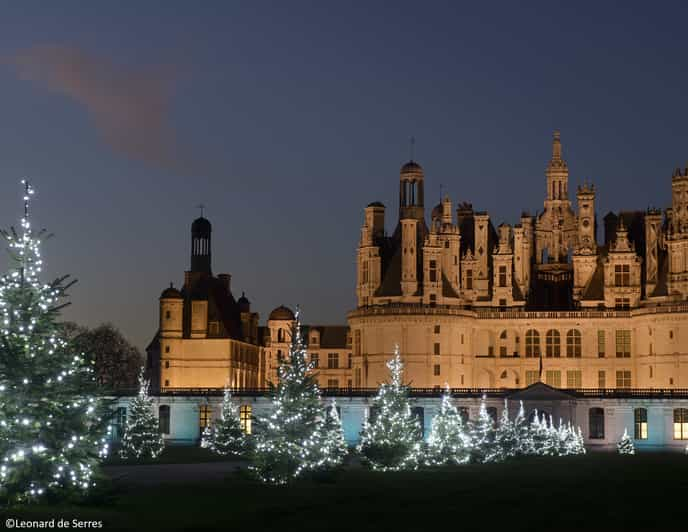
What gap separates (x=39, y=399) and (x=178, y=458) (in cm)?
3721

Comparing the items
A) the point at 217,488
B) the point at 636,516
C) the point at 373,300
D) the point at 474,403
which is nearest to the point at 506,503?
the point at 636,516

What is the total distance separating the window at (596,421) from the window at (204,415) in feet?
79.3

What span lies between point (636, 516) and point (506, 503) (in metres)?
4.46

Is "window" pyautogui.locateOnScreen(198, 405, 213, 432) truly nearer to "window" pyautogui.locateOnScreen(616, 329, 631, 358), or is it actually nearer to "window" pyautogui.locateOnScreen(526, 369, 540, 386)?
"window" pyautogui.locateOnScreen(526, 369, 540, 386)

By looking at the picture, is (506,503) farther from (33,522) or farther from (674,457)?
(674,457)

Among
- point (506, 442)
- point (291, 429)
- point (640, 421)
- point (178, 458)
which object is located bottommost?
point (178, 458)

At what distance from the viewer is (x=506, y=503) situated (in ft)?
136

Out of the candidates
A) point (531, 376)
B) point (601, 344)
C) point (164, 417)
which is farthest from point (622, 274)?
point (164, 417)

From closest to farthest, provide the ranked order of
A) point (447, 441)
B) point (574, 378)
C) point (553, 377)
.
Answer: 1. point (447, 441)
2. point (574, 378)
3. point (553, 377)

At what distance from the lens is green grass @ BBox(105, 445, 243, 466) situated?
6688 cm

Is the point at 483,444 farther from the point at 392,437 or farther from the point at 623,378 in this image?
the point at 623,378

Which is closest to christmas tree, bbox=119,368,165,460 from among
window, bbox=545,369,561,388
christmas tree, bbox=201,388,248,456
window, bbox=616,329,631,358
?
christmas tree, bbox=201,388,248,456

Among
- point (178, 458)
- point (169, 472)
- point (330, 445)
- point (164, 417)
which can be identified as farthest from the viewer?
point (164, 417)

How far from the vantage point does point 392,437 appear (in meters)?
58.1
